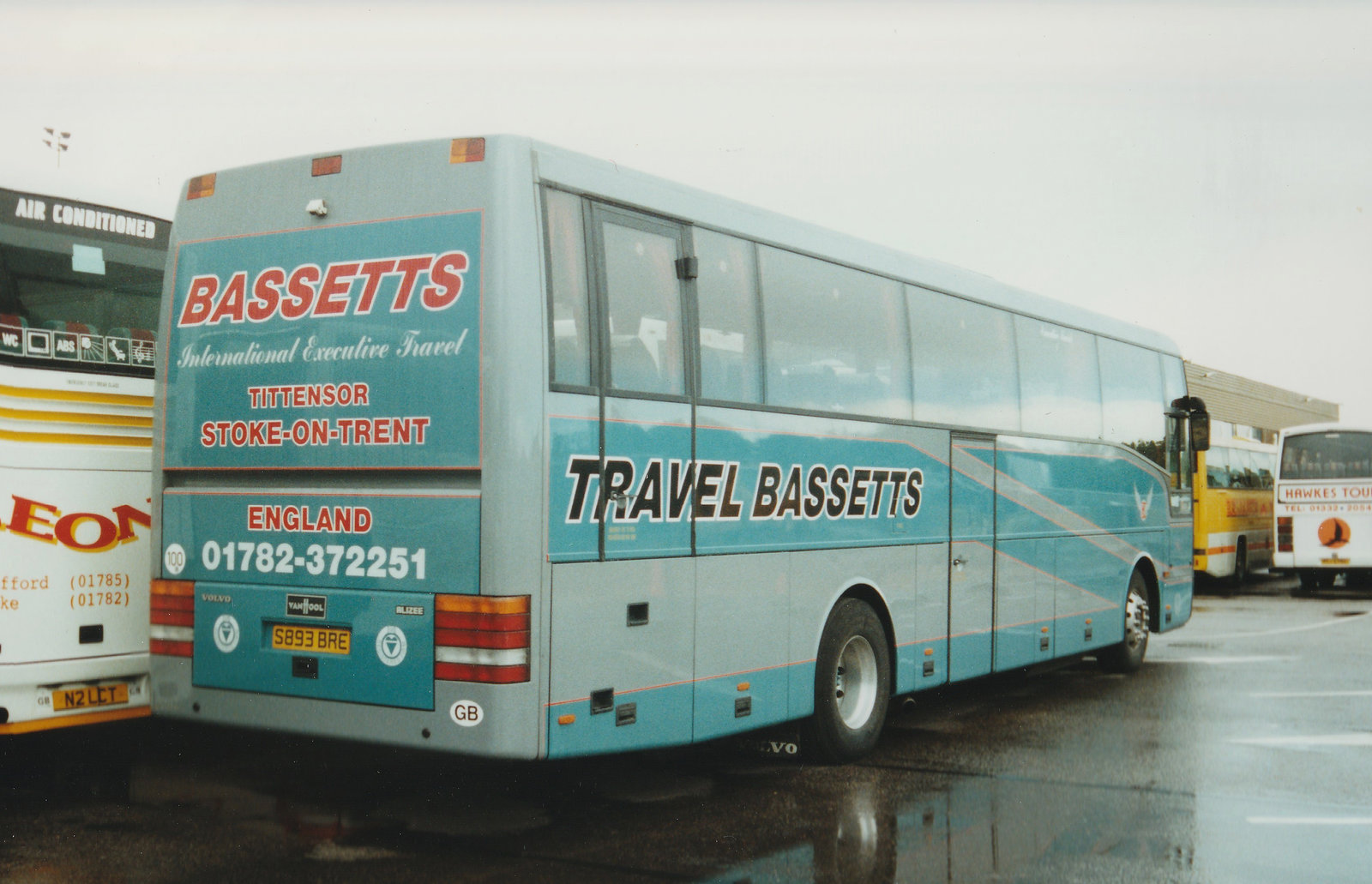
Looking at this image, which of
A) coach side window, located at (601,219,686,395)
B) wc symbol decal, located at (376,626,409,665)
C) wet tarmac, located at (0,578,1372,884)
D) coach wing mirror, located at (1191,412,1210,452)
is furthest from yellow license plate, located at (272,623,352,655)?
coach wing mirror, located at (1191,412,1210,452)

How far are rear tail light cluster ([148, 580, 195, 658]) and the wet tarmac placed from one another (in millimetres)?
816

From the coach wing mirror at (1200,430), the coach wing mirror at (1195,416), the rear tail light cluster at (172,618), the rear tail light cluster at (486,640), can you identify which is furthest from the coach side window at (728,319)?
the coach wing mirror at (1200,430)

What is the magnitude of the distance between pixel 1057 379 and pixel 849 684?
420cm

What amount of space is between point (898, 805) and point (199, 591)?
154 inches

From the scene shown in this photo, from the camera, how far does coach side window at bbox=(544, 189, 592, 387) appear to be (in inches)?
234

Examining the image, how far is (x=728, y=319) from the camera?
711 cm

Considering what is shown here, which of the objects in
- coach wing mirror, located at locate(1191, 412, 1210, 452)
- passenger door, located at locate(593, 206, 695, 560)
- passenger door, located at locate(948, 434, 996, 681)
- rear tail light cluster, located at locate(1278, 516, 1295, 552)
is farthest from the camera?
rear tail light cluster, located at locate(1278, 516, 1295, 552)

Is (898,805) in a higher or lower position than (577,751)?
lower

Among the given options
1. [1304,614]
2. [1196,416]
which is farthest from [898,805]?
[1304,614]

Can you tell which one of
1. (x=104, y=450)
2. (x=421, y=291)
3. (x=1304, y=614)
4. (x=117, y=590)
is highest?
(x=421, y=291)

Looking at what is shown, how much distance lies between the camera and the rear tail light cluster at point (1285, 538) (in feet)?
81.5

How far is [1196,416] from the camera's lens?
1367cm

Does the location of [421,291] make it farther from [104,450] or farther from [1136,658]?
[1136,658]

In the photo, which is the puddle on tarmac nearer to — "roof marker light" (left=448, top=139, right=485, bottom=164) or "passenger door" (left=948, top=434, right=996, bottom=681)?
"passenger door" (left=948, top=434, right=996, bottom=681)
